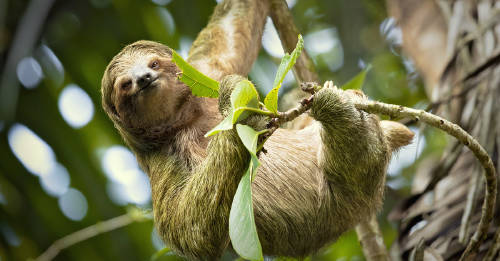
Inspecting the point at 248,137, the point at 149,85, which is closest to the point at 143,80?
the point at 149,85

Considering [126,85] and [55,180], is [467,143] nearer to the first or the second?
[126,85]

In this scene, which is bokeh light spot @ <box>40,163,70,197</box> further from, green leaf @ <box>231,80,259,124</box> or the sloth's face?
green leaf @ <box>231,80,259,124</box>

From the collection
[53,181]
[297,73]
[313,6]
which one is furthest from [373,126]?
[313,6]

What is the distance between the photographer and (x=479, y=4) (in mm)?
4152

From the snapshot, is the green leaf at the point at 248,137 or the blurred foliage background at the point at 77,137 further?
the blurred foliage background at the point at 77,137

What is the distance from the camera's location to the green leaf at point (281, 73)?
1981 mm

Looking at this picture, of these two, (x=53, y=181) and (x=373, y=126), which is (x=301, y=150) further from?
(x=53, y=181)

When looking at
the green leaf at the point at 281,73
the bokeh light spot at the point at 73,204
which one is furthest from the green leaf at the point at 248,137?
the bokeh light spot at the point at 73,204

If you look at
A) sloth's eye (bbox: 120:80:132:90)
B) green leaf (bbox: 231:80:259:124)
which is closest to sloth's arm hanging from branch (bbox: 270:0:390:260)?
sloth's eye (bbox: 120:80:132:90)

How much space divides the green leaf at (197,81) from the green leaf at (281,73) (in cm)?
41

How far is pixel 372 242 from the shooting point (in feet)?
12.1

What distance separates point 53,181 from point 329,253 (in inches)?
99.5

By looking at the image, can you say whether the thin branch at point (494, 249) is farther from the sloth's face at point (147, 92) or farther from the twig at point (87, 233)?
the twig at point (87, 233)

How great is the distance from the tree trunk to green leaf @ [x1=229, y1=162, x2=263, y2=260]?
194 cm
